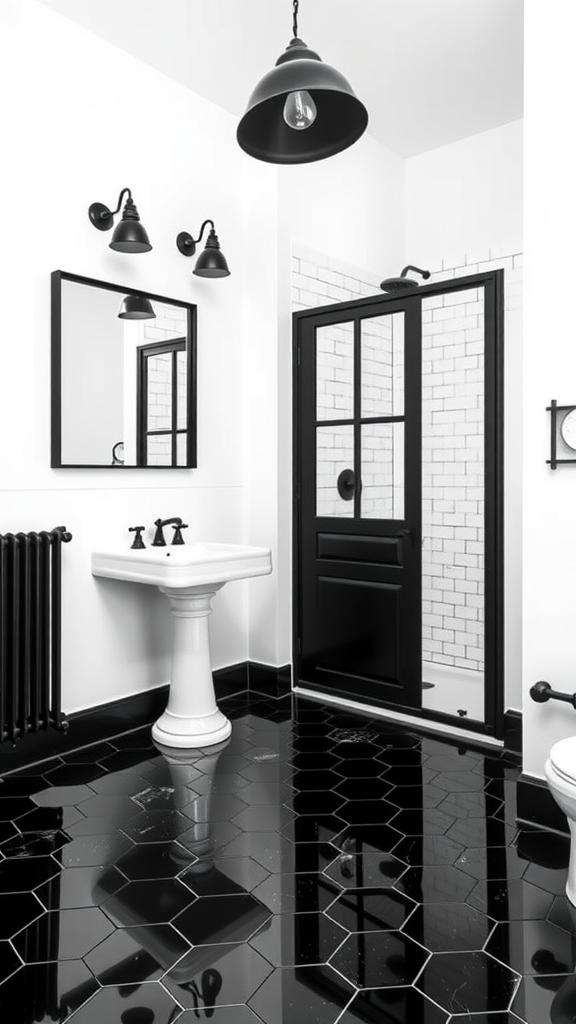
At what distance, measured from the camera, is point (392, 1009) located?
158 centimetres

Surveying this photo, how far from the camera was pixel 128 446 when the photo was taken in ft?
10.6

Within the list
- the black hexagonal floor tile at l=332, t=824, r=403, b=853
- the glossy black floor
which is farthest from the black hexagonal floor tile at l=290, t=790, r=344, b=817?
the black hexagonal floor tile at l=332, t=824, r=403, b=853

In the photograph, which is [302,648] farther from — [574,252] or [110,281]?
[574,252]

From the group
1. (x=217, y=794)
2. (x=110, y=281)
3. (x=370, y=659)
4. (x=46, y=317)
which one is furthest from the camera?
(x=370, y=659)

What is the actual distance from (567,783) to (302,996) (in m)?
0.84

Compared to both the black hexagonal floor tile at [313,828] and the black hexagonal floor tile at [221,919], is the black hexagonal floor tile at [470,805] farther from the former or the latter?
the black hexagonal floor tile at [221,919]

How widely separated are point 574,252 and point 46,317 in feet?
6.58

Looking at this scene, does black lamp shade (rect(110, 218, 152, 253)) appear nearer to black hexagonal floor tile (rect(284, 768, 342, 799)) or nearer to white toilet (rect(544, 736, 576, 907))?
black hexagonal floor tile (rect(284, 768, 342, 799))

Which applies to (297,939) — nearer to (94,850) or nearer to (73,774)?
(94,850)

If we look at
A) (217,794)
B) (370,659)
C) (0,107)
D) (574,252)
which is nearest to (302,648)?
(370,659)

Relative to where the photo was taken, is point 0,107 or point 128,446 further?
point 128,446

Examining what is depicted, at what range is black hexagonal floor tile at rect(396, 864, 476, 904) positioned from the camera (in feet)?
6.50

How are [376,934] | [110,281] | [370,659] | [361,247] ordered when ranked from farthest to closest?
[361,247] < [370,659] < [110,281] < [376,934]

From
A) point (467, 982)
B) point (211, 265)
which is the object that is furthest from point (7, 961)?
point (211, 265)
